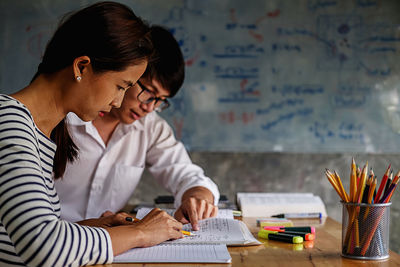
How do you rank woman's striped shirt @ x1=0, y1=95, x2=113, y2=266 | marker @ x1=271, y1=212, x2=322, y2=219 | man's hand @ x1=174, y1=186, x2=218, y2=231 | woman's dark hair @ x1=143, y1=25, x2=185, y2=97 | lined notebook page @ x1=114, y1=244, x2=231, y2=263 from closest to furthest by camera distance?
woman's striped shirt @ x1=0, y1=95, x2=113, y2=266 < lined notebook page @ x1=114, y1=244, x2=231, y2=263 < man's hand @ x1=174, y1=186, x2=218, y2=231 < marker @ x1=271, y1=212, x2=322, y2=219 < woman's dark hair @ x1=143, y1=25, x2=185, y2=97

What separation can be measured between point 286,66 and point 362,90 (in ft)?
1.77

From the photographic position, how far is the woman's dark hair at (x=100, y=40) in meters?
1.11

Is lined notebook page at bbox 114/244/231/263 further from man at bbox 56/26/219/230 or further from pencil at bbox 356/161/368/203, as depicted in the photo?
man at bbox 56/26/219/230

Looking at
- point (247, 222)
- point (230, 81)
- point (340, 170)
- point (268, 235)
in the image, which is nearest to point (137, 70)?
point (268, 235)

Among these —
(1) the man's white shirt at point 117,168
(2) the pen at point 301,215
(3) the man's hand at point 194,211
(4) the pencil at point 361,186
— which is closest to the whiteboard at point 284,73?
(1) the man's white shirt at point 117,168

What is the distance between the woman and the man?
1.92 ft

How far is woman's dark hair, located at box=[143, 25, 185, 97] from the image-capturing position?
183cm

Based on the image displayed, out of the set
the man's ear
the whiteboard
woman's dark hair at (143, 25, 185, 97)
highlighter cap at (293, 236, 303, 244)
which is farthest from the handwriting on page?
the whiteboard

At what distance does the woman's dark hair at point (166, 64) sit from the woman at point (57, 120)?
23.6 inches

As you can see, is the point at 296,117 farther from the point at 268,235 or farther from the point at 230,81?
the point at 268,235

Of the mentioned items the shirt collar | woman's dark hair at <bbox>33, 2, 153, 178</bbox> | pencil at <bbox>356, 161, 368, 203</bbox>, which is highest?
woman's dark hair at <bbox>33, 2, 153, 178</bbox>

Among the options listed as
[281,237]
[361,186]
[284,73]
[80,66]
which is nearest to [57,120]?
[80,66]

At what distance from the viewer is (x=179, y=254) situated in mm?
1014

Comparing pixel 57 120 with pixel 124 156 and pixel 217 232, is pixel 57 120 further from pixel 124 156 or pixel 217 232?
pixel 124 156
